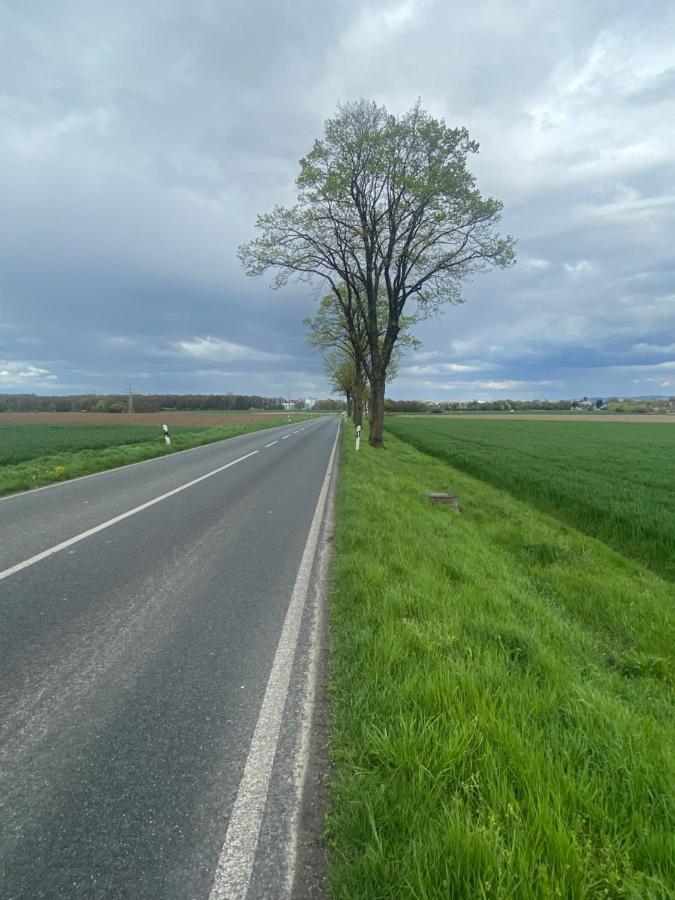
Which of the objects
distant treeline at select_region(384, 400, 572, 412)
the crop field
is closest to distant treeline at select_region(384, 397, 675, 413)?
distant treeline at select_region(384, 400, 572, 412)

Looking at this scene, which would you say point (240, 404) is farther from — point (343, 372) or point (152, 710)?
point (152, 710)

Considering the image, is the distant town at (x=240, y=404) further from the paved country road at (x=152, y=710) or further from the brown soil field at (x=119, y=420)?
the paved country road at (x=152, y=710)

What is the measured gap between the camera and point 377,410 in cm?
1938

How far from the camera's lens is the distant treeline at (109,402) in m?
98.5

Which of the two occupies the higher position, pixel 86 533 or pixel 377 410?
pixel 377 410

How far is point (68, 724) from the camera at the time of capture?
7.97 feet

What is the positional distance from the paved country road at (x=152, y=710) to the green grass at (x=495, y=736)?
402 mm

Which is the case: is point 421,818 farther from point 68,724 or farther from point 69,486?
point 69,486

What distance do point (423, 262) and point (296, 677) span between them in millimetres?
18427

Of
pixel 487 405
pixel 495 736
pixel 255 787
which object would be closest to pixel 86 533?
pixel 255 787

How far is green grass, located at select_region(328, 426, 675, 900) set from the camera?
1519 mm

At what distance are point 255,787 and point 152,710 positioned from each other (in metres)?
0.93

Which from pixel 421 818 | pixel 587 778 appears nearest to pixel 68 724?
pixel 421 818

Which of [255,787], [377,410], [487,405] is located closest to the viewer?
[255,787]
